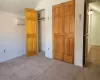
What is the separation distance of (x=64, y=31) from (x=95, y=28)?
4.53m

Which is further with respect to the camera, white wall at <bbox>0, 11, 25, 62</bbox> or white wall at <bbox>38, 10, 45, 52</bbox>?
white wall at <bbox>38, 10, 45, 52</bbox>

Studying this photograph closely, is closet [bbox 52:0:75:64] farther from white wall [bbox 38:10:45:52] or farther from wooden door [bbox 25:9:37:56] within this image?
white wall [bbox 38:10:45:52]

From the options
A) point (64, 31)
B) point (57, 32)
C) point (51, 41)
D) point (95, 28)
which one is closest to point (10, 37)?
point (51, 41)

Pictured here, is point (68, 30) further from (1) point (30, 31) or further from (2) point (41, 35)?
(2) point (41, 35)

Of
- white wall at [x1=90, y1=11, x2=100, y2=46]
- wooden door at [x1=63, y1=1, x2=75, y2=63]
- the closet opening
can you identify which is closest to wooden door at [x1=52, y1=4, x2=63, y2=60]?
wooden door at [x1=63, y1=1, x2=75, y2=63]

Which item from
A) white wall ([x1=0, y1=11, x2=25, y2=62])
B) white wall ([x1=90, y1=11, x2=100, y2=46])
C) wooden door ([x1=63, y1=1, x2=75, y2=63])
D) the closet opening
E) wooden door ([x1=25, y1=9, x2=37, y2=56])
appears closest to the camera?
wooden door ([x1=63, y1=1, x2=75, y2=63])

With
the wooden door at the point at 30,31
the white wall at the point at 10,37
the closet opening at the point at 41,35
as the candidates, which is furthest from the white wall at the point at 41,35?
the white wall at the point at 10,37

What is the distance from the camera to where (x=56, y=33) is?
3.85 metres

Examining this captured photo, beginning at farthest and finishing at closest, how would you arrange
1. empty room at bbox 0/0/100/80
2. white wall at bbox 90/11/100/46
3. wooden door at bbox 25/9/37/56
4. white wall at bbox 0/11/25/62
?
white wall at bbox 90/11/100/46 < wooden door at bbox 25/9/37/56 < white wall at bbox 0/11/25/62 < empty room at bbox 0/0/100/80

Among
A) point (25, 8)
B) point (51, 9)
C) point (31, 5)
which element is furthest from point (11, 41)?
point (51, 9)

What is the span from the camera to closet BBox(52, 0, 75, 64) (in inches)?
134

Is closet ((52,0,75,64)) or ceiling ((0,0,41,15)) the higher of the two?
ceiling ((0,0,41,15))

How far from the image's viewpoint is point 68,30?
348 cm

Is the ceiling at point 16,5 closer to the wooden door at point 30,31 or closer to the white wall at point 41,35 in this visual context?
the wooden door at point 30,31
